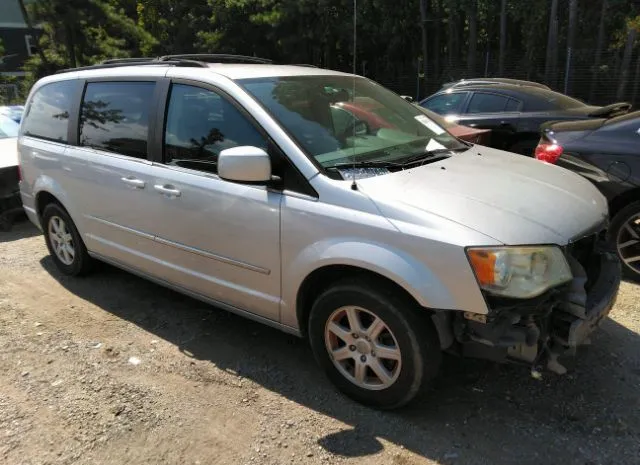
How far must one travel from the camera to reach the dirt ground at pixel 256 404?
2805 mm

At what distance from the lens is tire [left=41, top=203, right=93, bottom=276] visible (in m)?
4.84

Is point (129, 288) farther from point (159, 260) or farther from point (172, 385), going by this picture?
point (172, 385)

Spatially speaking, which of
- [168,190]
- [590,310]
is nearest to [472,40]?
[168,190]

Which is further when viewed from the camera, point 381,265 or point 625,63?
point 625,63

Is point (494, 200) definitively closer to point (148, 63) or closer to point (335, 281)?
point (335, 281)

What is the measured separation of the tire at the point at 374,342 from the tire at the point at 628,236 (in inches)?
102

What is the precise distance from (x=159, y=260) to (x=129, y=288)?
1.11m

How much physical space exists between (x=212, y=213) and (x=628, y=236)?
11.1ft

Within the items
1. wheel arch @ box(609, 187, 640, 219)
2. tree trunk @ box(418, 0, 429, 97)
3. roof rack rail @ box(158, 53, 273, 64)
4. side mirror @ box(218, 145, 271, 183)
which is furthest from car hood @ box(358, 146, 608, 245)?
tree trunk @ box(418, 0, 429, 97)

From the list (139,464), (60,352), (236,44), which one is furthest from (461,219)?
(236,44)

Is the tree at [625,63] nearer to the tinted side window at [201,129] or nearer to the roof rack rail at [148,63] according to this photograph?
the roof rack rail at [148,63]

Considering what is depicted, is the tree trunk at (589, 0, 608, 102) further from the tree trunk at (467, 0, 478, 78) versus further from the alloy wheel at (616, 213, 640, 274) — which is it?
the alloy wheel at (616, 213, 640, 274)

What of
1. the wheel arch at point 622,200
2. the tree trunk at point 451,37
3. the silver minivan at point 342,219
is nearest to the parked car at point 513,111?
the wheel arch at point 622,200

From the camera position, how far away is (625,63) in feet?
48.5
